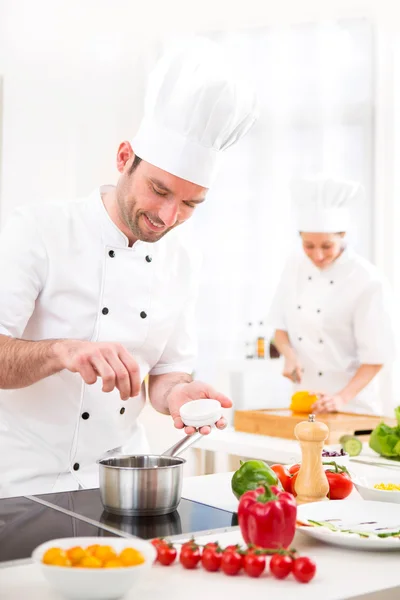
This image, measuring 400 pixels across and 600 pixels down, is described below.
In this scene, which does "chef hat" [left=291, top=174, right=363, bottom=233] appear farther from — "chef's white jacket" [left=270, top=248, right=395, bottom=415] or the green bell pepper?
the green bell pepper

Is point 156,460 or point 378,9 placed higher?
point 378,9

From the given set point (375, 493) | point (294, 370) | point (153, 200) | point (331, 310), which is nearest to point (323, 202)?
point (331, 310)

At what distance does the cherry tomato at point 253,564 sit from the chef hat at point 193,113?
1.04 meters

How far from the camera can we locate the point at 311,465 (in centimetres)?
164

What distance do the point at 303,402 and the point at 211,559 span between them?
6.42ft

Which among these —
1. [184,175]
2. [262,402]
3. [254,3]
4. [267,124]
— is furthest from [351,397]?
[254,3]

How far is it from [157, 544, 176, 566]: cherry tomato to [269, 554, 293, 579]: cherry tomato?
0.50 feet

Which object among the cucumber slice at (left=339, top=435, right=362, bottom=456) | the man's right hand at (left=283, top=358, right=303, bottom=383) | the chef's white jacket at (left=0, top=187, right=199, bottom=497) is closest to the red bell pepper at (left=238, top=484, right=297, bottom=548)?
the chef's white jacket at (left=0, top=187, right=199, bottom=497)

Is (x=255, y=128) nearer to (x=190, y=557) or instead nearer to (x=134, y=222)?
(x=134, y=222)

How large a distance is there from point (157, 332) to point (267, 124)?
346 centimetres

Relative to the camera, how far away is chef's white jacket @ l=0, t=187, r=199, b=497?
1988mm

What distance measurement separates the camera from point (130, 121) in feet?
17.9

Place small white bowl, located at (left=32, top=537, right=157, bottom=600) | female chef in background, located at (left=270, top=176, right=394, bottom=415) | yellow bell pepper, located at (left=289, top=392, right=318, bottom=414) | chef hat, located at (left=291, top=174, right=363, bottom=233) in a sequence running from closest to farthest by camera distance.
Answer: small white bowl, located at (left=32, top=537, right=157, bottom=600)
yellow bell pepper, located at (left=289, top=392, right=318, bottom=414)
female chef in background, located at (left=270, top=176, right=394, bottom=415)
chef hat, located at (left=291, top=174, right=363, bottom=233)

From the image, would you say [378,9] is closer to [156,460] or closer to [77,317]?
[77,317]
